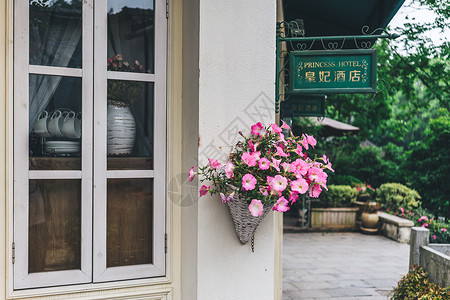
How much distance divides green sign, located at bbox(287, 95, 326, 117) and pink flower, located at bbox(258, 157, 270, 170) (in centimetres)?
340

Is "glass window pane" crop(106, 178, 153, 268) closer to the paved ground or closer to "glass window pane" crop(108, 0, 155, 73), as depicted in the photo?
"glass window pane" crop(108, 0, 155, 73)

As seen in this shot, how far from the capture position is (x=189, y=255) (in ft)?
8.13

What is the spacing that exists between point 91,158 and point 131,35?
75 centimetres

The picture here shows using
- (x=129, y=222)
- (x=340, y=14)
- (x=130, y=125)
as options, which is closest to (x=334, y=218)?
(x=340, y=14)

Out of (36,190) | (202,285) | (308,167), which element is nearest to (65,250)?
(36,190)

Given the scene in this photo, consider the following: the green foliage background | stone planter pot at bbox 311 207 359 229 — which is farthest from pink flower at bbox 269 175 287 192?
stone planter pot at bbox 311 207 359 229

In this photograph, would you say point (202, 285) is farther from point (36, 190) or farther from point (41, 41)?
point (41, 41)

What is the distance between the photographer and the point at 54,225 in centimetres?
241

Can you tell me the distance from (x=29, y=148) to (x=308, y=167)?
145 centimetres

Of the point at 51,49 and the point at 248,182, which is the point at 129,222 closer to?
the point at 248,182

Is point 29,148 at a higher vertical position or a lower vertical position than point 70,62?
lower

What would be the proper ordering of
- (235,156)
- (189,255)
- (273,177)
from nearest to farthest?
(273,177)
(235,156)
(189,255)

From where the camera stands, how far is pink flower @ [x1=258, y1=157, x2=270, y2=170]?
212 cm

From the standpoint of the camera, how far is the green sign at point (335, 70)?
9.36 ft
